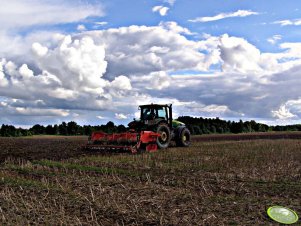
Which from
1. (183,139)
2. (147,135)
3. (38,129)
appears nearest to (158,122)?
(147,135)

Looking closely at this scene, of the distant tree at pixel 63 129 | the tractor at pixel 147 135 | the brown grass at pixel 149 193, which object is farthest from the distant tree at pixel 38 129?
the brown grass at pixel 149 193

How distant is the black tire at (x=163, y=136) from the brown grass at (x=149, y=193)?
6.25 metres

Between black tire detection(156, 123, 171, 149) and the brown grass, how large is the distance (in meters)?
6.25

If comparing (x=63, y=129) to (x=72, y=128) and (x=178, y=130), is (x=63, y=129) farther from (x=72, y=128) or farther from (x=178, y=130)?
(x=178, y=130)

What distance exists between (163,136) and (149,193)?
38.0 feet

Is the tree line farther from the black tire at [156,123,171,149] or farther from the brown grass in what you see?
the brown grass

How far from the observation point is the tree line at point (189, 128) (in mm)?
41031

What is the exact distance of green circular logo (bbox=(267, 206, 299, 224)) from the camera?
6387 mm

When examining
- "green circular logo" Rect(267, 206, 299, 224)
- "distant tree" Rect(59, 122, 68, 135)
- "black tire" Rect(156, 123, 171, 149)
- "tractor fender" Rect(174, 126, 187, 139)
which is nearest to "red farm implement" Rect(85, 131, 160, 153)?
"black tire" Rect(156, 123, 171, 149)

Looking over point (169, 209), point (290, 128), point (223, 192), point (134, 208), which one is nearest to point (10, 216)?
point (134, 208)

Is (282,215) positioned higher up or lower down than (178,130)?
lower down

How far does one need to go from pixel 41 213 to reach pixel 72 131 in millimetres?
37163

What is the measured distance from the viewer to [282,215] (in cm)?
655

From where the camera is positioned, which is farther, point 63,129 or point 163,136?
point 63,129
